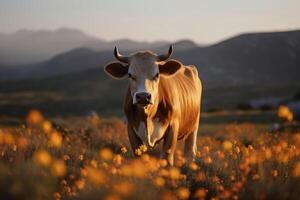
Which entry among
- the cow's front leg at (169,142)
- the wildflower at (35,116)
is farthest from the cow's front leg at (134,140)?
the wildflower at (35,116)

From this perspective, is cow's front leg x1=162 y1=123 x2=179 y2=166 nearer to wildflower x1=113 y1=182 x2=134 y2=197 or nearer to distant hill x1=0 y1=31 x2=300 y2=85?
wildflower x1=113 y1=182 x2=134 y2=197

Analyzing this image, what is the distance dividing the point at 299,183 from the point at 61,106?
78.1 meters

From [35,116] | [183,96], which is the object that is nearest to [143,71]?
[183,96]

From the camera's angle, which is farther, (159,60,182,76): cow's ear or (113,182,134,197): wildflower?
(159,60,182,76): cow's ear

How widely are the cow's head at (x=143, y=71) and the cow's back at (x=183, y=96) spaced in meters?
0.31

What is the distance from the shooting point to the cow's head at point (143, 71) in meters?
7.76

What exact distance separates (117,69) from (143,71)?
2.70 feet

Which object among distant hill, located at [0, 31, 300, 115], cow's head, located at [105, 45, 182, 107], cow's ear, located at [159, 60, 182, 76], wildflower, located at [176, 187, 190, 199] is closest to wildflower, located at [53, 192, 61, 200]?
wildflower, located at [176, 187, 190, 199]

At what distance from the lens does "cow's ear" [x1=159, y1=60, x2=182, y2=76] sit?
29.6ft

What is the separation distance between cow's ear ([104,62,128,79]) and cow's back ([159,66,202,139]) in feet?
2.18

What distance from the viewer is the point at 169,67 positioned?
9078mm

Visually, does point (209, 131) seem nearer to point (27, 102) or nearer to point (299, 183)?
point (299, 183)

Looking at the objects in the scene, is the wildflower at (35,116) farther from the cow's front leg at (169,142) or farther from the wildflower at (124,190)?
the cow's front leg at (169,142)

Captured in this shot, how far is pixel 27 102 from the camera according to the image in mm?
83188
